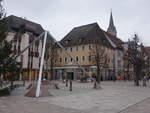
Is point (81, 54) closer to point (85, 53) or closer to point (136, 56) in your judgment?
point (85, 53)

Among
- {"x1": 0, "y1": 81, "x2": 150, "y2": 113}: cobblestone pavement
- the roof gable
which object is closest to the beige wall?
the roof gable

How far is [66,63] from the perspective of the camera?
61.8 metres

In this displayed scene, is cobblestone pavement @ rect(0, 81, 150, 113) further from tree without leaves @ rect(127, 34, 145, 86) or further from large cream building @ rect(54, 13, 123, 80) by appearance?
large cream building @ rect(54, 13, 123, 80)

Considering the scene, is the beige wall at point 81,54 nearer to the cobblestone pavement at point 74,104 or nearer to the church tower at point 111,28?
the church tower at point 111,28

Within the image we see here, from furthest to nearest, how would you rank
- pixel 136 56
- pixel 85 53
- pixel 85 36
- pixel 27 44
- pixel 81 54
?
pixel 85 36
pixel 81 54
pixel 85 53
pixel 27 44
pixel 136 56

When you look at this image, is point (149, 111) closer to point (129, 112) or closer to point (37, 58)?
point (129, 112)

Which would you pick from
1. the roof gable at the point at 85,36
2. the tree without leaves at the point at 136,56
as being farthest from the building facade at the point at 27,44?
the tree without leaves at the point at 136,56

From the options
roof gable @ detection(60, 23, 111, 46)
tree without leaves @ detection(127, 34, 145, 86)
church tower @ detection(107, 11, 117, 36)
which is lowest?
tree without leaves @ detection(127, 34, 145, 86)

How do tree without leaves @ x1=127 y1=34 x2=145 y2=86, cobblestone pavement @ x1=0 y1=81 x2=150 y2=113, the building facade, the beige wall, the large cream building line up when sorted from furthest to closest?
the large cream building, the beige wall, the building facade, tree without leaves @ x1=127 y1=34 x2=145 y2=86, cobblestone pavement @ x1=0 y1=81 x2=150 y2=113

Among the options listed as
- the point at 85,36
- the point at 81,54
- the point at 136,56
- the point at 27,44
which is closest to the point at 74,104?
the point at 136,56

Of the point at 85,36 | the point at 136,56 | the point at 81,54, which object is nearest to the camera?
the point at 136,56

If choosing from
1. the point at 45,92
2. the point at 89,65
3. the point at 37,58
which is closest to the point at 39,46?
the point at 37,58

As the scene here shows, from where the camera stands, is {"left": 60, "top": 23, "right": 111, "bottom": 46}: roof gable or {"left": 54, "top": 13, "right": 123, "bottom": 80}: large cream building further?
{"left": 60, "top": 23, "right": 111, "bottom": 46}: roof gable

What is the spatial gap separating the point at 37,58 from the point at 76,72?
461 inches
